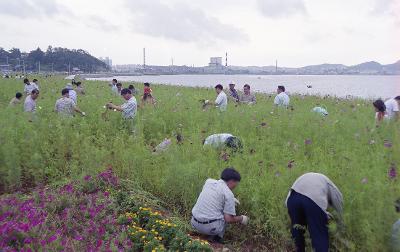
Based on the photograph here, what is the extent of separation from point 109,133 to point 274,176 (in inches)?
165

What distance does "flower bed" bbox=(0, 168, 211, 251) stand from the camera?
3.92 metres

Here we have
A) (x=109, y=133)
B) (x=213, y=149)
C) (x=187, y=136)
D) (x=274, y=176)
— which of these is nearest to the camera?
(x=274, y=176)

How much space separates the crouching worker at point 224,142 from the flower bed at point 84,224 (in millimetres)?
1805

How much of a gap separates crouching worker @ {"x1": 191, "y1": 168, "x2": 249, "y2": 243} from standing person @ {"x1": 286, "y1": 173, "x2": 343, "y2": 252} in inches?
27.3

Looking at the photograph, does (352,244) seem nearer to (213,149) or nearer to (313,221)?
(313,221)

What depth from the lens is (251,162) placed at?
19.4 ft

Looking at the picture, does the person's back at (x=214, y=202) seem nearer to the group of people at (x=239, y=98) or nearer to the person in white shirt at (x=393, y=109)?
the group of people at (x=239, y=98)

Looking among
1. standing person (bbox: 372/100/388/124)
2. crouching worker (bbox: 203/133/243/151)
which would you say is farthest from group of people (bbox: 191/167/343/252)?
standing person (bbox: 372/100/388/124)

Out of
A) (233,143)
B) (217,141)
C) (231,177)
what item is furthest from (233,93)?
(231,177)

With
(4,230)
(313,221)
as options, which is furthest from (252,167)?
(4,230)

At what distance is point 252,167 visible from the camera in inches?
228

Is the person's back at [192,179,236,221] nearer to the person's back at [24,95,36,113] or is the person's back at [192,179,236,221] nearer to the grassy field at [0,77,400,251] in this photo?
the grassy field at [0,77,400,251]

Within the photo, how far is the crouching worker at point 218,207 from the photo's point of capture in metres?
4.92

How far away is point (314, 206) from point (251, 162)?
1745 millimetres
